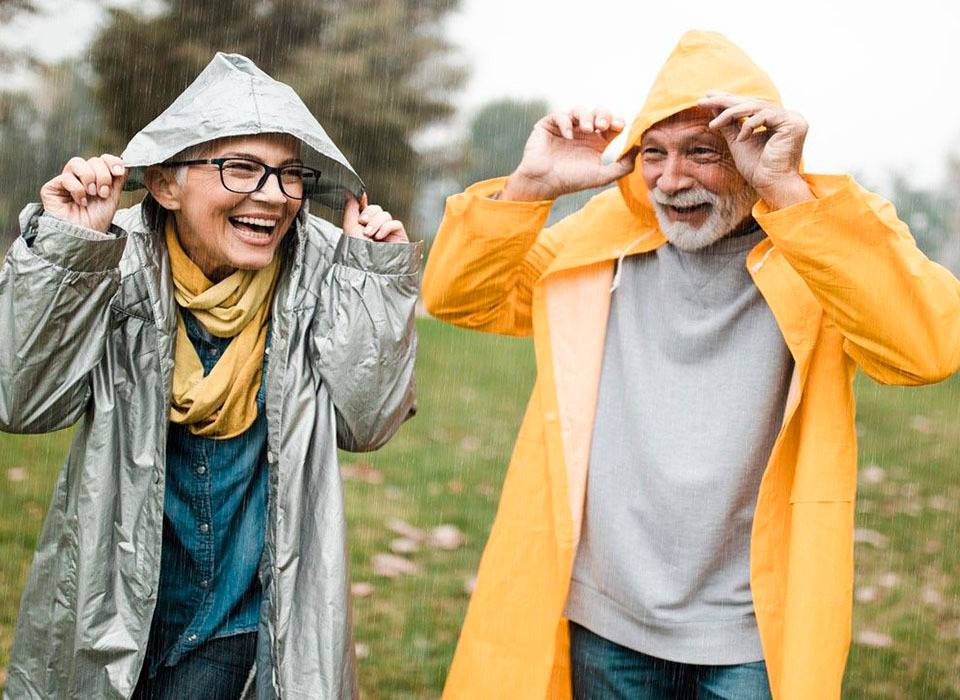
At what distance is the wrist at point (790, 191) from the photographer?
2.47m

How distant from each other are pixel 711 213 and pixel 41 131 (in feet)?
32.1

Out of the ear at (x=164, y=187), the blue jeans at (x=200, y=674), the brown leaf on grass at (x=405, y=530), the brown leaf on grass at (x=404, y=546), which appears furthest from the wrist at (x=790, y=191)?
the brown leaf on grass at (x=405, y=530)

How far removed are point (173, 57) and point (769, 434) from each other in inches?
248

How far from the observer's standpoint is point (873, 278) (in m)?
2.40

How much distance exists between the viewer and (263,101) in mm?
2582

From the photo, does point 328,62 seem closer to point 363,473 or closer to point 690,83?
point 363,473

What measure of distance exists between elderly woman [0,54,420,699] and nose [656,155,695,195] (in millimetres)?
622

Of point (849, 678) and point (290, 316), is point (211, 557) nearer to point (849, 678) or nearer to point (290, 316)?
point (290, 316)

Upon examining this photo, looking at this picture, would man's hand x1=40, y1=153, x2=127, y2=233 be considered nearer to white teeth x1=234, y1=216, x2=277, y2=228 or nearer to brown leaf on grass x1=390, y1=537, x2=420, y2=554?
white teeth x1=234, y1=216, x2=277, y2=228

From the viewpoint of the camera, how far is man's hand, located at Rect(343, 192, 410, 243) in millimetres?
2703

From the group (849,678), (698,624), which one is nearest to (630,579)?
(698,624)

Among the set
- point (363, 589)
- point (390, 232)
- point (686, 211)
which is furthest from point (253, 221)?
point (363, 589)

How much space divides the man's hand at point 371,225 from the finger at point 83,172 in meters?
0.60

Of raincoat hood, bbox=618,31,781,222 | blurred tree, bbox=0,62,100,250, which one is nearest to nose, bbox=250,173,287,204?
raincoat hood, bbox=618,31,781,222
